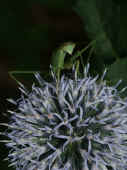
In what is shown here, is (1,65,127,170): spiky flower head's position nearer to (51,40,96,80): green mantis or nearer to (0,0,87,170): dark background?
(51,40,96,80): green mantis

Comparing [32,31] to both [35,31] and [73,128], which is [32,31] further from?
[73,128]

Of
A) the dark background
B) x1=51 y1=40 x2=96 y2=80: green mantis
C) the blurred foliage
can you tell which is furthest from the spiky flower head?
the dark background

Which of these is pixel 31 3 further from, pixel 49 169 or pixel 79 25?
pixel 49 169

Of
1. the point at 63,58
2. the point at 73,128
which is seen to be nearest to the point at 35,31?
the point at 63,58

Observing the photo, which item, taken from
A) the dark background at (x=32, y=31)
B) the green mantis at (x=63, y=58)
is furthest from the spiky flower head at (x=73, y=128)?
the dark background at (x=32, y=31)

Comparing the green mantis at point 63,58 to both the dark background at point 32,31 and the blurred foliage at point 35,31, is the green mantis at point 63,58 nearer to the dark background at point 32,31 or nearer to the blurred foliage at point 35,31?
the blurred foliage at point 35,31

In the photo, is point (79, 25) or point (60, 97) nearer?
point (60, 97)

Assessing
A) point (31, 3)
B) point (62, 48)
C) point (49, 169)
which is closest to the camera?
point (49, 169)

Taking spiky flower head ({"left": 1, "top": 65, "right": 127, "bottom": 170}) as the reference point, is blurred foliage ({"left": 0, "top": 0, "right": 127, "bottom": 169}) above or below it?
above

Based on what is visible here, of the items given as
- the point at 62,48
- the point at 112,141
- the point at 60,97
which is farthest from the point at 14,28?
the point at 112,141
